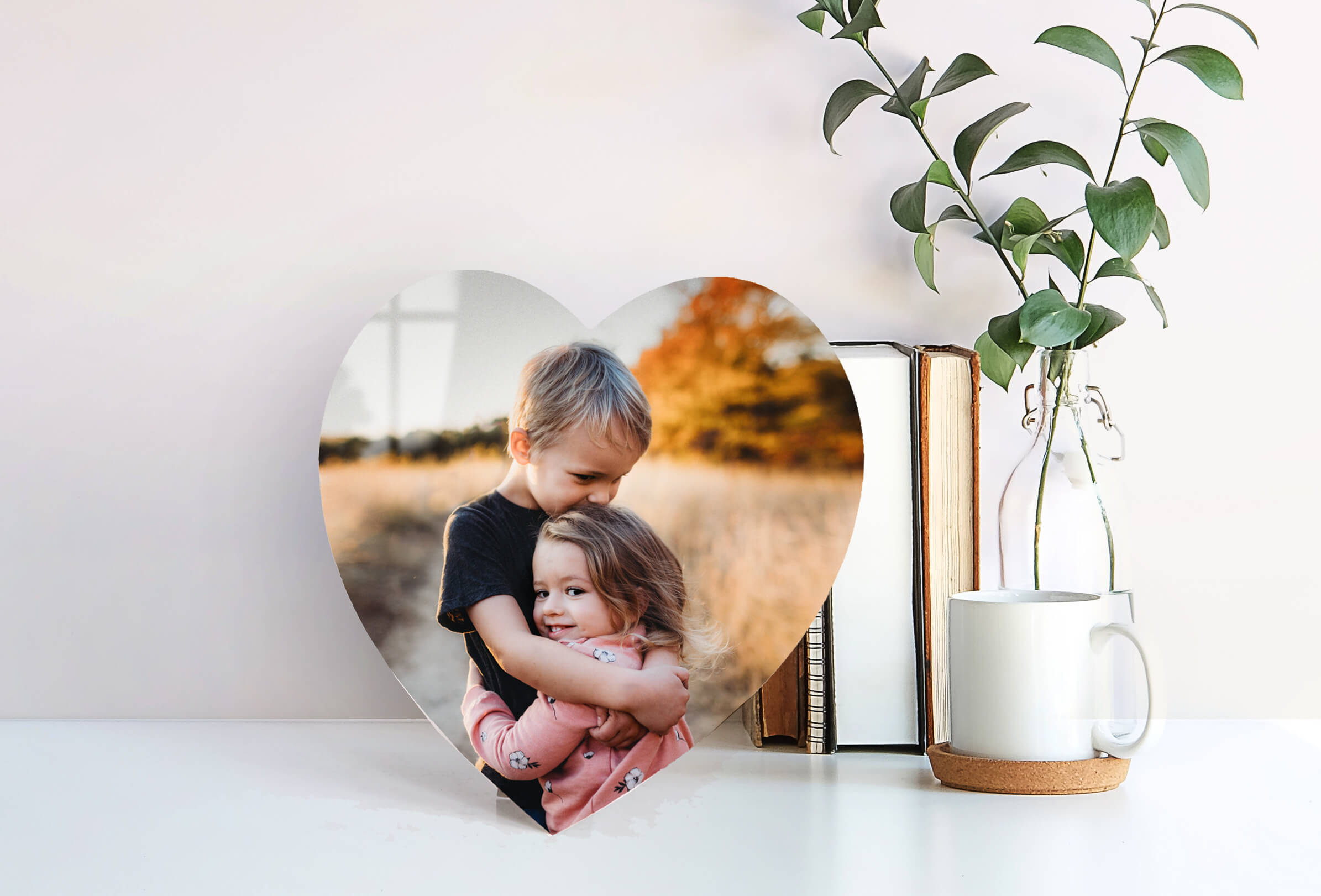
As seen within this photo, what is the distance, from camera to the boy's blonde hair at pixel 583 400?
27.7 inches

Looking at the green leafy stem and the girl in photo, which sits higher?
the green leafy stem

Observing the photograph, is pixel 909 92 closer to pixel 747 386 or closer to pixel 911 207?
pixel 911 207

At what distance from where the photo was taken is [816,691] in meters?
0.77

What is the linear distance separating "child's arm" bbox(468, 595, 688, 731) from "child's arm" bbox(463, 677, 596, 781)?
0.4 inches

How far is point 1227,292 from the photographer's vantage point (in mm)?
871

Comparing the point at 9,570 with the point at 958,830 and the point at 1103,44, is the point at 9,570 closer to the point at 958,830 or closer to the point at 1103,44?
the point at 958,830

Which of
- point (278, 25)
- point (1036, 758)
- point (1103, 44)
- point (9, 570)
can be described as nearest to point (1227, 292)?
point (1103, 44)

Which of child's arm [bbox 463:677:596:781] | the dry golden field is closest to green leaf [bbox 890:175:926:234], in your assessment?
the dry golden field

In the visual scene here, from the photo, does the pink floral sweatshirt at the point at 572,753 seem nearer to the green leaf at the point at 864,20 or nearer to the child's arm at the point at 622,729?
the child's arm at the point at 622,729

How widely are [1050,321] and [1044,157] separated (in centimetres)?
16

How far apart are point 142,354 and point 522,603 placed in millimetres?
484

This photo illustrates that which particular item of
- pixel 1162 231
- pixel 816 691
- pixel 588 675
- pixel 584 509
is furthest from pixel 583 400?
pixel 1162 231

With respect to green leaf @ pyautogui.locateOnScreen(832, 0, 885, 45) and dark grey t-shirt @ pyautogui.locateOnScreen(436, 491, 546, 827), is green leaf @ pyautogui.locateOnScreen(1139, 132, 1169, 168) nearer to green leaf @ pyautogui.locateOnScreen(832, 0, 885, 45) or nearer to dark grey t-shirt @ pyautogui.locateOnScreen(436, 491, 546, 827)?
green leaf @ pyautogui.locateOnScreen(832, 0, 885, 45)

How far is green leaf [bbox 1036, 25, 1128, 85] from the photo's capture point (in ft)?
2.46
